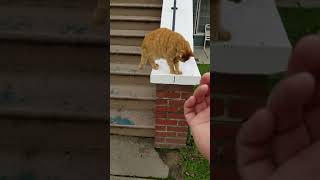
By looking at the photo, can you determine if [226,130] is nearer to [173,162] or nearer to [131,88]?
[173,162]

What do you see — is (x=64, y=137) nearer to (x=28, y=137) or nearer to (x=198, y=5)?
(x=28, y=137)

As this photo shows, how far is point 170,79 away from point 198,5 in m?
3.22

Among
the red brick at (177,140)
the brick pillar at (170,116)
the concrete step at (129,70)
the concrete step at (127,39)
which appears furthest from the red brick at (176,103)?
the concrete step at (127,39)

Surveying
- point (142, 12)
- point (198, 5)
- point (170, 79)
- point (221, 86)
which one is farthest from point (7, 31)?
point (198, 5)

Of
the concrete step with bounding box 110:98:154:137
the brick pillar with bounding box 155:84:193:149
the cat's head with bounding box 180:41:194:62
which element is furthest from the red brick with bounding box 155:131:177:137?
the cat's head with bounding box 180:41:194:62

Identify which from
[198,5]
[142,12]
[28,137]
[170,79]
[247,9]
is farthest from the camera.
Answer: [198,5]

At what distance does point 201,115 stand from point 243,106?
1.03 ft

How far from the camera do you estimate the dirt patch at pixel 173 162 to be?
2.85m

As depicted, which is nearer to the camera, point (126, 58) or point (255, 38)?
point (255, 38)

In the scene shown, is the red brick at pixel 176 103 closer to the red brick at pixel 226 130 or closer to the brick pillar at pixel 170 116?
the brick pillar at pixel 170 116

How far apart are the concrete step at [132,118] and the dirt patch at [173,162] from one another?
0.25 m

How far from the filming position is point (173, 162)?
299 cm

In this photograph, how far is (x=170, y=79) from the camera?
283 cm

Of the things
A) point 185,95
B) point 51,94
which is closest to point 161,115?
point 185,95
